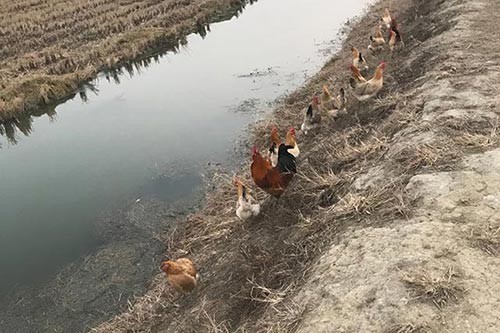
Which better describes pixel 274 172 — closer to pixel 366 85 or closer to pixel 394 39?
pixel 366 85

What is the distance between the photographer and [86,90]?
1819 centimetres

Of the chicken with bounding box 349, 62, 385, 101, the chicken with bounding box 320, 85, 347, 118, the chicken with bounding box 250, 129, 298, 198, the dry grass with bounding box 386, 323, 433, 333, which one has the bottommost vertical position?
the chicken with bounding box 320, 85, 347, 118

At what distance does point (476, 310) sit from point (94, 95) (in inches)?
649

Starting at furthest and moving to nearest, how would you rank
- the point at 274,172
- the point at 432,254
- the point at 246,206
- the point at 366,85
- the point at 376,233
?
the point at 366,85 < the point at 246,206 < the point at 274,172 < the point at 376,233 < the point at 432,254

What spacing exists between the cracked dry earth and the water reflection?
1327cm

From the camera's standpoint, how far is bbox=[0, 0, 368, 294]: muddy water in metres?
10.6

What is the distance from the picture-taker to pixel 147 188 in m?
11.6

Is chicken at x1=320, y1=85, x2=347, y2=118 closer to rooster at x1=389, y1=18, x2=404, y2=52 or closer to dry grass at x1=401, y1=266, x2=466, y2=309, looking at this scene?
rooster at x1=389, y1=18, x2=404, y2=52

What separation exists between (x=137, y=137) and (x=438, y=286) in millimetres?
11672

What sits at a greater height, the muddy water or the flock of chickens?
the flock of chickens

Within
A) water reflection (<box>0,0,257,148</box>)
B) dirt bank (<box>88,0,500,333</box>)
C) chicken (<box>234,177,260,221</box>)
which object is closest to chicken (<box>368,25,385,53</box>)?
dirt bank (<box>88,0,500,333</box>)

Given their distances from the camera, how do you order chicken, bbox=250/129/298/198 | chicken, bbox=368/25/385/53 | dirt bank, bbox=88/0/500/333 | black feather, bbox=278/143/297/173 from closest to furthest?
dirt bank, bbox=88/0/500/333 < chicken, bbox=250/129/298/198 < black feather, bbox=278/143/297/173 < chicken, bbox=368/25/385/53

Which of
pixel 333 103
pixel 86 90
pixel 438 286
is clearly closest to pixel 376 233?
pixel 438 286

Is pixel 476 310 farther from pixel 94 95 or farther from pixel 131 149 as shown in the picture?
pixel 94 95
